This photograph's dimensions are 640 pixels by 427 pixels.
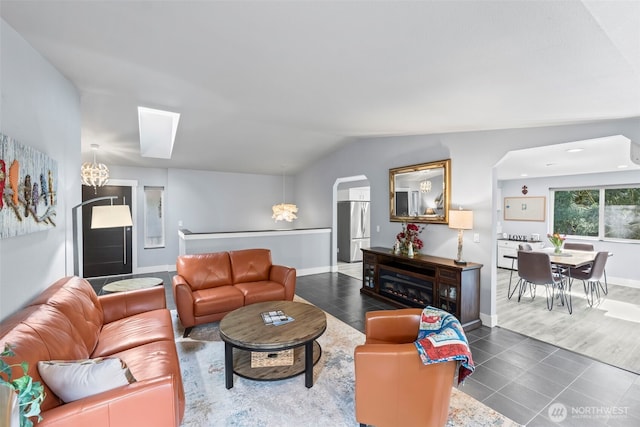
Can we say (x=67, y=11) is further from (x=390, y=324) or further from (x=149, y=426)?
(x=390, y=324)

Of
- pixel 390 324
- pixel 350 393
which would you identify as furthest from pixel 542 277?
pixel 350 393

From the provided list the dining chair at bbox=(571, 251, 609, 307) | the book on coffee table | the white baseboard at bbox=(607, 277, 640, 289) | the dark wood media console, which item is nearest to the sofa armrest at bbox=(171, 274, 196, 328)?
the book on coffee table

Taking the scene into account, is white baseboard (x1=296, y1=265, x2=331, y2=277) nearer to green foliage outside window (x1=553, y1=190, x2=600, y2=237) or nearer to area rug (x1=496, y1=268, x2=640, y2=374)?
area rug (x1=496, y1=268, x2=640, y2=374)

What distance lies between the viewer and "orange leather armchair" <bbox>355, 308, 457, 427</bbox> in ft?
5.43

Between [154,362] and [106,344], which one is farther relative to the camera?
[106,344]

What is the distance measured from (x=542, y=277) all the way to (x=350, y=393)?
3722 millimetres

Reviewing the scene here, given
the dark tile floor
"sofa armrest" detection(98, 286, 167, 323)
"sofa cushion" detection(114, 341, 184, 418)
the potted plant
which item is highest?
the potted plant

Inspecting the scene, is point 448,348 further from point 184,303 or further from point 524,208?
point 524,208

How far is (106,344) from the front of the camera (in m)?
2.23

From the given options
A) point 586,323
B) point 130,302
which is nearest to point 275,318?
point 130,302

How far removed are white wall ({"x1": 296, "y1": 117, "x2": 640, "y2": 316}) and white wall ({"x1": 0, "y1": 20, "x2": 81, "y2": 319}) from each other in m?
4.44

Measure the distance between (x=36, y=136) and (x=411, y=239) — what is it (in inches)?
172

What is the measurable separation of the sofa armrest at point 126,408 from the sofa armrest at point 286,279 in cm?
240

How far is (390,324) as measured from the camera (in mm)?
2248
